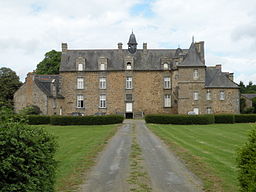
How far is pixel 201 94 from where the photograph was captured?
35.1 m

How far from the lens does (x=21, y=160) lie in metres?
4.21

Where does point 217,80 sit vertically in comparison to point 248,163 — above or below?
above

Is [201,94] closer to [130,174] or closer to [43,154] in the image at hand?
[130,174]

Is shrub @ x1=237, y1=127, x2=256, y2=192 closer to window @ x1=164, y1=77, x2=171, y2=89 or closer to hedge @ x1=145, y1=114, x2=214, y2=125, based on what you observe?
hedge @ x1=145, y1=114, x2=214, y2=125

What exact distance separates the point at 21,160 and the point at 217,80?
33.7m

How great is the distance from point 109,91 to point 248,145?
3363 cm

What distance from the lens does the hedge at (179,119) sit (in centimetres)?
2839

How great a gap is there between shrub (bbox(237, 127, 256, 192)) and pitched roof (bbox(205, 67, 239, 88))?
1198 inches

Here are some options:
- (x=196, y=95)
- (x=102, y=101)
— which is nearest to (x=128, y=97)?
(x=102, y=101)

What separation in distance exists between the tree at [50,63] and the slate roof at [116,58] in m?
14.7

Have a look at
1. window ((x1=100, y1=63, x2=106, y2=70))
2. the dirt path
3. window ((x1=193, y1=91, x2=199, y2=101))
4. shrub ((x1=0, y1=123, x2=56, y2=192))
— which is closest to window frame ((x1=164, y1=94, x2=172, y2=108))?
window ((x1=193, y1=91, x2=199, y2=101))

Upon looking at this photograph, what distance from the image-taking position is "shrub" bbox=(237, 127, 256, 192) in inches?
201

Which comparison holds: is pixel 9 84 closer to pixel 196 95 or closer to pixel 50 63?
pixel 50 63

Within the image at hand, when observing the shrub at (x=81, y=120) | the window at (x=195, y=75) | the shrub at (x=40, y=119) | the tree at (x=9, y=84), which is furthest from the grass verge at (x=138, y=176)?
the tree at (x=9, y=84)
